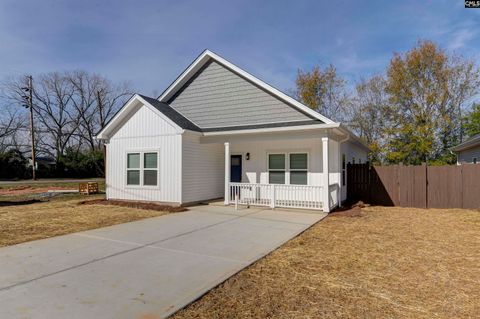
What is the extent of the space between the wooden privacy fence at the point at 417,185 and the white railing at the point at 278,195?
3263 mm

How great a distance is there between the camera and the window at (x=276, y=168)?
12.7 metres

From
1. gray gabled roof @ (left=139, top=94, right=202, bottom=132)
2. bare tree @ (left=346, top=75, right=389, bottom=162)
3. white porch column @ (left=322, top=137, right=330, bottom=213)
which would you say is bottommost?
white porch column @ (left=322, top=137, right=330, bottom=213)

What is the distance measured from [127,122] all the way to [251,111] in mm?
5622

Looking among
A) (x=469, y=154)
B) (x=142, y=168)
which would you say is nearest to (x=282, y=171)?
(x=142, y=168)

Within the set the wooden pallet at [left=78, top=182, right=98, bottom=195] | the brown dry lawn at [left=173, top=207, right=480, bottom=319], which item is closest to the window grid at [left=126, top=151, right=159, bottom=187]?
the wooden pallet at [left=78, top=182, right=98, bottom=195]

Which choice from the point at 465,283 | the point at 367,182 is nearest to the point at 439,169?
the point at 367,182

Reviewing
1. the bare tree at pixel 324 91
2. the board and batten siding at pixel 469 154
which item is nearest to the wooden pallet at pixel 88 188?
the bare tree at pixel 324 91

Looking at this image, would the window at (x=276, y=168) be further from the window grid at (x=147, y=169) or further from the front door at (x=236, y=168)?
the window grid at (x=147, y=169)

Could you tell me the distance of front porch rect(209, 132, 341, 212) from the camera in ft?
37.3

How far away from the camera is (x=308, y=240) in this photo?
21.9 feet

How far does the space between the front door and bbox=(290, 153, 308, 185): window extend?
98.7 inches

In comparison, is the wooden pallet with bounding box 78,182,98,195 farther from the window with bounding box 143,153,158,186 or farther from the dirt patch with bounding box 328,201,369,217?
the dirt patch with bounding box 328,201,369,217

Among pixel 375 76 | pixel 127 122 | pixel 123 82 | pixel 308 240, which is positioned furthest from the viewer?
pixel 123 82

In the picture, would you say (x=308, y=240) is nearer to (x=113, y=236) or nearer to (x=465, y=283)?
(x=465, y=283)
